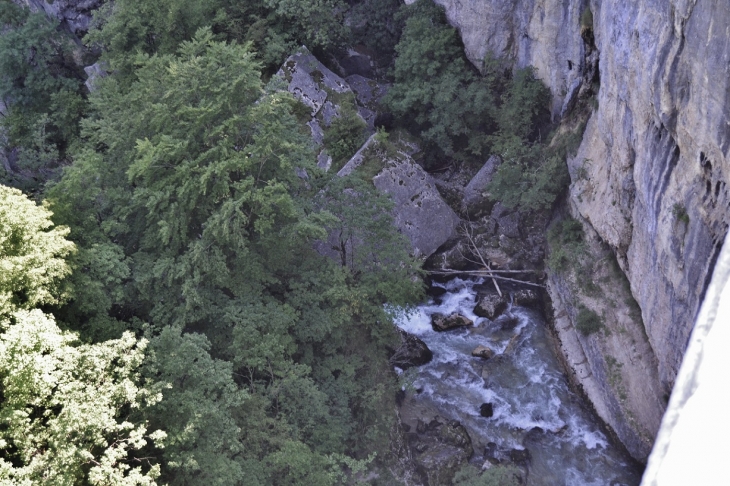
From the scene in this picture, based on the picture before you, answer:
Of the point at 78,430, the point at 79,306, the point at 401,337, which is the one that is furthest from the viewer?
the point at 401,337

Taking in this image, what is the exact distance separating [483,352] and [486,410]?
1.86 meters

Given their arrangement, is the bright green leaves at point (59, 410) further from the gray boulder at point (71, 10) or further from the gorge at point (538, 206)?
the gray boulder at point (71, 10)

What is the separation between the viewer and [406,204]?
824 inches

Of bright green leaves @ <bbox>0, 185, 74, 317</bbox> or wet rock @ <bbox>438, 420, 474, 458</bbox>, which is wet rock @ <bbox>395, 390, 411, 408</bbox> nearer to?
wet rock @ <bbox>438, 420, 474, 458</bbox>

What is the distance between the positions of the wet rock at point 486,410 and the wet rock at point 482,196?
23.4 ft

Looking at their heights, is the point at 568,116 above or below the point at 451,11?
below

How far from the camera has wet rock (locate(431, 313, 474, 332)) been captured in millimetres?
19250

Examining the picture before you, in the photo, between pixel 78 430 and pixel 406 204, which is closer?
pixel 78 430

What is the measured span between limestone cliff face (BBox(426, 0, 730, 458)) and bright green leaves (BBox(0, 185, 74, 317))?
1138 cm

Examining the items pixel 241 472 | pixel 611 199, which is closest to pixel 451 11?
pixel 611 199

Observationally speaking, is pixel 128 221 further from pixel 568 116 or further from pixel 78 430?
pixel 568 116

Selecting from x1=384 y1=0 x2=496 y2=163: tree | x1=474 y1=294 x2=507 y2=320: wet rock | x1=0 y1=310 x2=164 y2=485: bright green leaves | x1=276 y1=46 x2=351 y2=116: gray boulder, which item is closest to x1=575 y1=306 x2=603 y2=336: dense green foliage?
x1=474 y1=294 x2=507 y2=320: wet rock

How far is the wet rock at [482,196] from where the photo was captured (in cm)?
2188

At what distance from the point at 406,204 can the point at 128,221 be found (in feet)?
29.0
